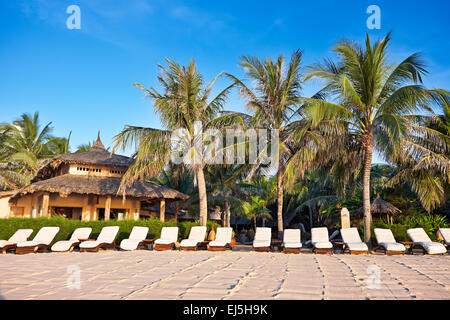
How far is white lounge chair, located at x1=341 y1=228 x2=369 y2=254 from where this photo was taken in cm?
1044

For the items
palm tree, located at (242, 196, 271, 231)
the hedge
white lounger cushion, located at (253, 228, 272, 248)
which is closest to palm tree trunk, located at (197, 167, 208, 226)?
the hedge

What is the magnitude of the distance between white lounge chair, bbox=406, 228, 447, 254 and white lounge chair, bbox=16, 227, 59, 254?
10935mm

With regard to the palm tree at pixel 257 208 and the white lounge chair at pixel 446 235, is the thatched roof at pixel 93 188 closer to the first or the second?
the palm tree at pixel 257 208

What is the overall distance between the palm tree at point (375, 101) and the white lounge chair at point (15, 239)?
9792 mm

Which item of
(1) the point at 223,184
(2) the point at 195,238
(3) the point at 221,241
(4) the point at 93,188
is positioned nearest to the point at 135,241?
(2) the point at 195,238

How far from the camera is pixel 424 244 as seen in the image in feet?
33.5

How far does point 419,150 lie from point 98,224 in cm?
1155

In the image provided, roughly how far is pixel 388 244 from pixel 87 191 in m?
12.7

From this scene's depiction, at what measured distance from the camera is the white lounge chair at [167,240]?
11586 millimetres

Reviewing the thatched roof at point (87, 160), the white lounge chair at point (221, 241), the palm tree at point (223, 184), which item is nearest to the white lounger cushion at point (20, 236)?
the white lounge chair at point (221, 241)

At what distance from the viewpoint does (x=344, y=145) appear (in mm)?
12820

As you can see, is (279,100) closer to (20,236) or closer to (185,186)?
(20,236)

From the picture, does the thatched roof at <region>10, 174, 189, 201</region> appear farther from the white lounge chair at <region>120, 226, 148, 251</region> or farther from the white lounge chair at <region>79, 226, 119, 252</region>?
the white lounge chair at <region>79, 226, 119, 252</region>
